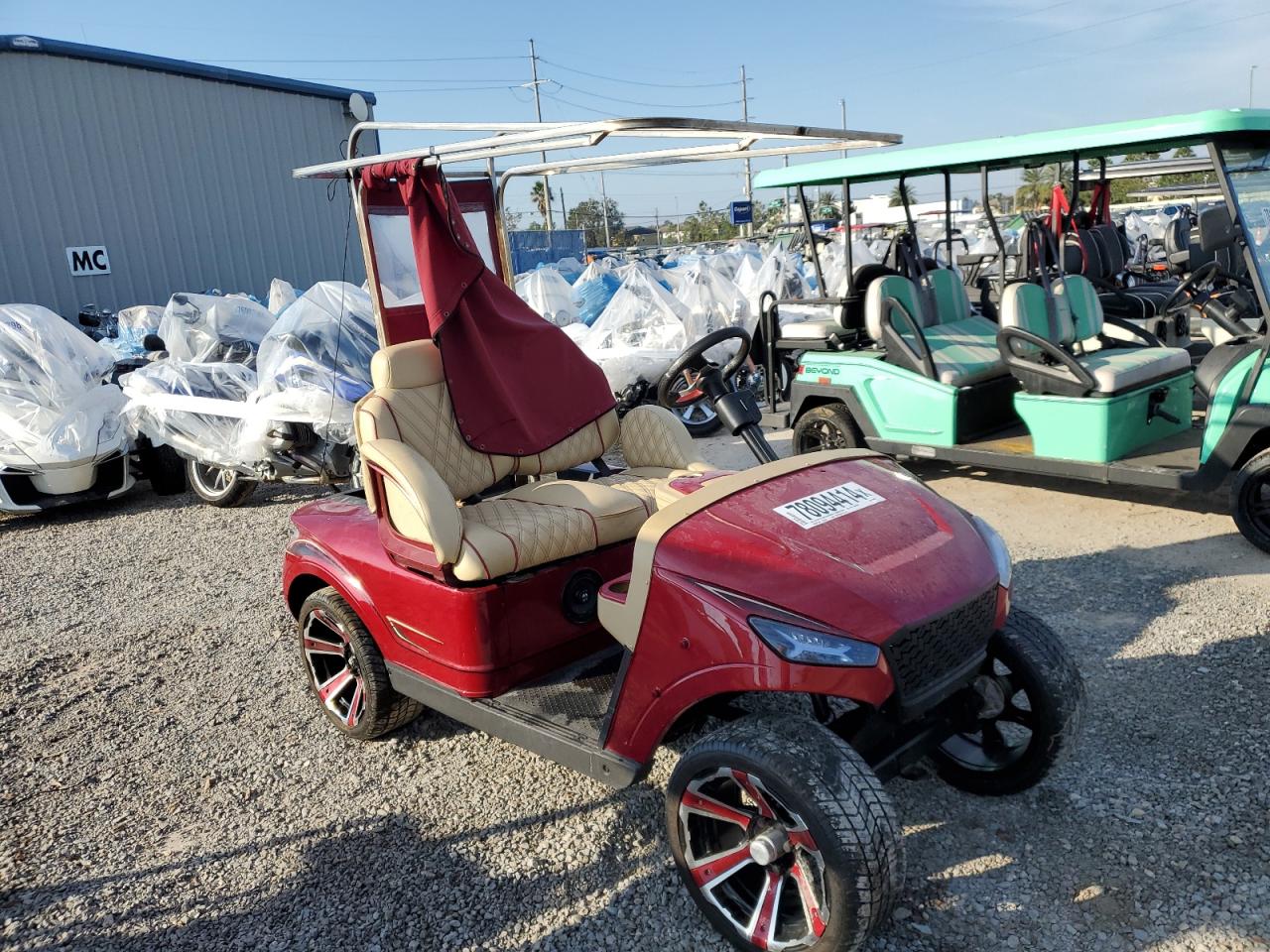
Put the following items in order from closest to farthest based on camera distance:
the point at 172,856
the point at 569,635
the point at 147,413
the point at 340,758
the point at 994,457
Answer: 1. the point at 172,856
2. the point at 569,635
3. the point at 340,758
4. the point at 994,457
5. the point at 147,413

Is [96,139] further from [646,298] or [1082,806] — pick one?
[1082,806]

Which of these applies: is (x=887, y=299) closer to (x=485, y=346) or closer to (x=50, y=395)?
(x=485, y=346)

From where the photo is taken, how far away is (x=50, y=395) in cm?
691

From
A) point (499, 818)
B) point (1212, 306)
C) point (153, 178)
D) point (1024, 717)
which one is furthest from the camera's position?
point (153, 178)

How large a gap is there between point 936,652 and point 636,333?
748cm

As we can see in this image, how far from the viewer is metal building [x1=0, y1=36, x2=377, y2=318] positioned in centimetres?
1231

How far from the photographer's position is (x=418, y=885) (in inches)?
104

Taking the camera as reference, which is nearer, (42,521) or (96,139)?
(42,521)

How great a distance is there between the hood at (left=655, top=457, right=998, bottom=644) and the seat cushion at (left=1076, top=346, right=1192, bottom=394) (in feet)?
9.84

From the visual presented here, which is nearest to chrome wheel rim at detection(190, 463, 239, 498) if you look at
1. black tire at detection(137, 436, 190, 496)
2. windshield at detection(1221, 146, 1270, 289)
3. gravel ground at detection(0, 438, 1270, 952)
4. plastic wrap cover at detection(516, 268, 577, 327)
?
black tire at detection(137, 436, 190, 496)

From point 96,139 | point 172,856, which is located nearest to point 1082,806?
point 172,856

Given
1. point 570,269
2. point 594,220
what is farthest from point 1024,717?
point 594,220

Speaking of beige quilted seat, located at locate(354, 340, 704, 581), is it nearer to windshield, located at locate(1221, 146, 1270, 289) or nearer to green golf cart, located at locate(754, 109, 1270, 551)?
green golf cart, located at locate(754, 109, 1270, 551)

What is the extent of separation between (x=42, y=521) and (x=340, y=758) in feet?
16.8
